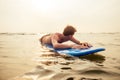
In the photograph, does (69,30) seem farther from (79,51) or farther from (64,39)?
(79,51)

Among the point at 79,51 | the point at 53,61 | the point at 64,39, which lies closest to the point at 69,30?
the point at 64,39

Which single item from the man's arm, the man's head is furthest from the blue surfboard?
the man's head

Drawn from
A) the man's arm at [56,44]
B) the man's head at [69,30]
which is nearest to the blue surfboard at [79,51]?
the man's arm at [56,44]

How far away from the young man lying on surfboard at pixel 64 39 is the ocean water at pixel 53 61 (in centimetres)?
6

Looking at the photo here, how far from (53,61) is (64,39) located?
0.26 meters

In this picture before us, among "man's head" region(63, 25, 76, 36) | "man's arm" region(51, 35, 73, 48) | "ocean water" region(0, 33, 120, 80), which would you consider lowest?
"ocean water" region(0, 33, 120, 80)

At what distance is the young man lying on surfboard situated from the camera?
2.83 metres

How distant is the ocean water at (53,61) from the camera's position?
8.81ft

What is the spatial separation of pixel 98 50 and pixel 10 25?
102cm

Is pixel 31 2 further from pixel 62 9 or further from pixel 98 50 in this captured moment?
pixel 98 50

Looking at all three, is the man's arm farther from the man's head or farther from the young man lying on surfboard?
the man's head

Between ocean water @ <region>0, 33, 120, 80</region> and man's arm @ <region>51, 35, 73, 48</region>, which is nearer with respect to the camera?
ocean water @ <region>0, 33, 120, 80</region>

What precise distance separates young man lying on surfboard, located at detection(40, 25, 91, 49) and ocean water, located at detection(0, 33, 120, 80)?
0.18 feet

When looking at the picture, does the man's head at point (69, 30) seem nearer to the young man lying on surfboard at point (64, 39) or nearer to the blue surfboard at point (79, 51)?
the young man lying on surfboard at point (64, 39)
